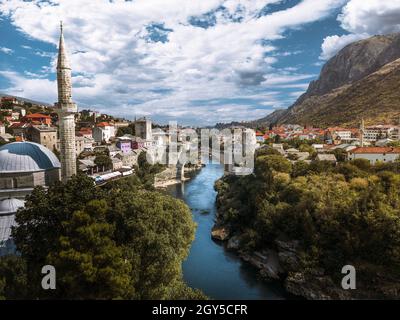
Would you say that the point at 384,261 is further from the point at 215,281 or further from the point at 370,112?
the point at 370,112

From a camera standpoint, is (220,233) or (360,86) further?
(360,86)

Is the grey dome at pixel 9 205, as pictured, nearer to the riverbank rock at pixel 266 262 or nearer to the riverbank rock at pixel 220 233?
the riverbank rock at pixel 266 262

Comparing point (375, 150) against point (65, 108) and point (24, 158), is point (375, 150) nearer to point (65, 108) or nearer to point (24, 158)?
point (65, 108)

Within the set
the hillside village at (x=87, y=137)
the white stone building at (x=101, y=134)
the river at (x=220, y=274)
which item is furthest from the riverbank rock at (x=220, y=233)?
the white stone building at (x=101, y=134)

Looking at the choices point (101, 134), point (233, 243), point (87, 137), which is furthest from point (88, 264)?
point (101, 134)

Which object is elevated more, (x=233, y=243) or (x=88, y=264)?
(x=88, y=264)

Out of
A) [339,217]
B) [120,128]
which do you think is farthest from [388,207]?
[120,128]
